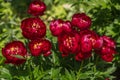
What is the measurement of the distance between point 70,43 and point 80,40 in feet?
0.30

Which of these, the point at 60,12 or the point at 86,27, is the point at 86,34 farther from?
the point at 60,12

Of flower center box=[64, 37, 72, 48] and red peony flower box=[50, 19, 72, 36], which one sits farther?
red peony flower box=[50, 19, 72, 36]

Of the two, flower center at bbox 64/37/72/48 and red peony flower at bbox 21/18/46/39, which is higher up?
red peony flower at bbox 21/18/46/39

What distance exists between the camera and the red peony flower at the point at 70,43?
2514 millimetres

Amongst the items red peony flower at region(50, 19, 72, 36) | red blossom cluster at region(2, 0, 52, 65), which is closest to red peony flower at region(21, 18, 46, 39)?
red blossom cluster at region(2, 0, 52, 65)

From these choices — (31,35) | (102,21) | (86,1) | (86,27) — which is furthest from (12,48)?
(102,21)

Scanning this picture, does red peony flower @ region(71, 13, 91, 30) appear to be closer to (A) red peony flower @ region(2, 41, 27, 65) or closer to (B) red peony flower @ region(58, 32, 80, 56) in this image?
(B) red peony flower @ region(58, 32, 80, 56)

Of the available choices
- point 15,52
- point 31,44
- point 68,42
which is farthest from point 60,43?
point 15,52

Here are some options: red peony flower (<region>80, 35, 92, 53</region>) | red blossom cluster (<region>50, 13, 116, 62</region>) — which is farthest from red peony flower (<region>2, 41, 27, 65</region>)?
red peony flower (<region>80, 35, 92, 53</region>)

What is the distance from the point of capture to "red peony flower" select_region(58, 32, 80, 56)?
251cm

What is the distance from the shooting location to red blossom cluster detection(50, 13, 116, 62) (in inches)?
99.7

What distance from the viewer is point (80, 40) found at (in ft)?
8.43

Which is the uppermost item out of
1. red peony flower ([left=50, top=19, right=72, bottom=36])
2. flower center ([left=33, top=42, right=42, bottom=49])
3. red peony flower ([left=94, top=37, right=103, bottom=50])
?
red peony flower ([left=50, top=19, right=72, bottom=36])

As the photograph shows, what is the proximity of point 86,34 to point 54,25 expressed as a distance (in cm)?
29
